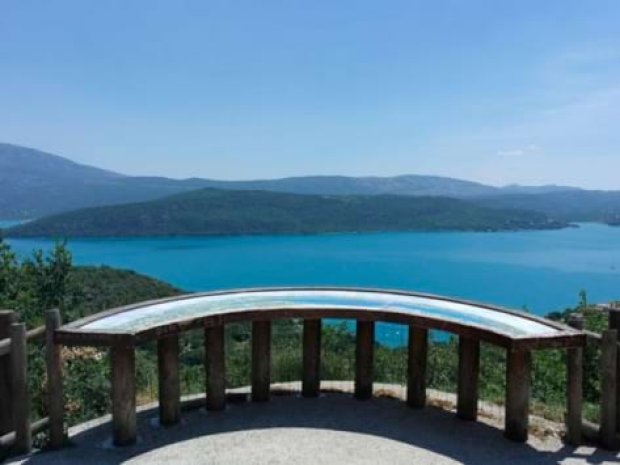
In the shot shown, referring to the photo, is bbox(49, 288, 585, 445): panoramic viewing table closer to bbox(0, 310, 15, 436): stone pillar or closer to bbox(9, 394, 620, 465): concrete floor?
bbox(9, 394, 620, 465): concrete floor

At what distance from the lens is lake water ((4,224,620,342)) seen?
73.7m

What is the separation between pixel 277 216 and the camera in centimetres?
14638

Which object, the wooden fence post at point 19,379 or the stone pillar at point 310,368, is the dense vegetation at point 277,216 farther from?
the wooden fence post at point 19,379

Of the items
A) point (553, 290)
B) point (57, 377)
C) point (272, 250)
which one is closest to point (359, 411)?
point (57, 377)

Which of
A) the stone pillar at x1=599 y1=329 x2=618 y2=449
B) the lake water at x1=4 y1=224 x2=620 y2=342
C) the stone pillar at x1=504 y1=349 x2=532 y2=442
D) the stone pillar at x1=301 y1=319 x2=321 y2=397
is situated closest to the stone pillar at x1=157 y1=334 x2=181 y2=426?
the stone pillar at x1=301 y1=319 x2=321 y2=397

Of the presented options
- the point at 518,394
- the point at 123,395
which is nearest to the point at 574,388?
the point at 518,394

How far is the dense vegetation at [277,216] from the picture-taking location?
430 ft

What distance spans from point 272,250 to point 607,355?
355 ft

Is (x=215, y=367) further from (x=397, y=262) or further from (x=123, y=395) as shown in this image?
(x=397, y=262)

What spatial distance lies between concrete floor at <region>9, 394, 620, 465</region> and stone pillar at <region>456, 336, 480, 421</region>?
13 cm

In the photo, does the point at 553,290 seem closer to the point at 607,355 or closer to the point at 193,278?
the point at 193,278

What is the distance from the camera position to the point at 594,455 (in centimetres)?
479

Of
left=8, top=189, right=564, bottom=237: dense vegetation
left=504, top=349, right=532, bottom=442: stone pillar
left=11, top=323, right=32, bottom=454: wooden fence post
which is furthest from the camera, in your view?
left=8, top=189, right=564, bottom=237: dense vegetation

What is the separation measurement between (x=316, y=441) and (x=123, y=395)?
5.75ft
